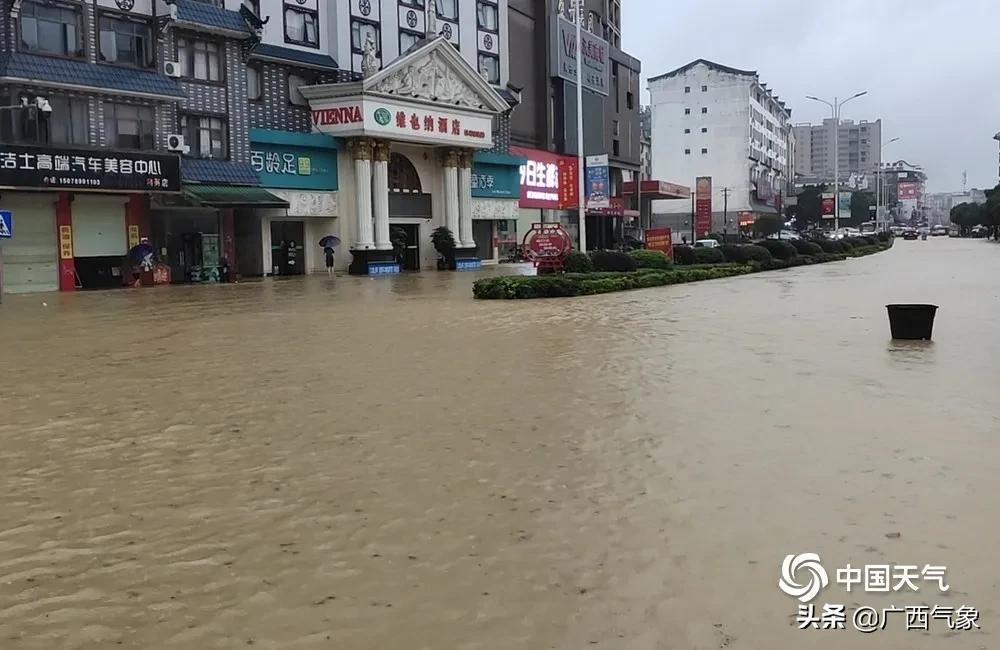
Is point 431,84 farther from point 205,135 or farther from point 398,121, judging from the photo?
point 205,135

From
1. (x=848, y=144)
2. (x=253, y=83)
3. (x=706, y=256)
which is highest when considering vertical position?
(x=848, y=144)

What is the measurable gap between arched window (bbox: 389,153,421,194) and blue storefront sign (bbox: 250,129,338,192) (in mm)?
3853

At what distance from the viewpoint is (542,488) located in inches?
222

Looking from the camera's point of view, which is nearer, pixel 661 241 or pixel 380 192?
pixel 661 241

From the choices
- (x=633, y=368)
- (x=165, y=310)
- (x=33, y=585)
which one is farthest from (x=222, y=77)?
(x=33, y=585)

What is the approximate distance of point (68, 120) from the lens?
27.4 metres

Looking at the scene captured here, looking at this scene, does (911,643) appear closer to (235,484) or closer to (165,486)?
(235,484)

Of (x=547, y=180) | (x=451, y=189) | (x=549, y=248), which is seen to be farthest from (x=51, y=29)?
(x=547, y=180)

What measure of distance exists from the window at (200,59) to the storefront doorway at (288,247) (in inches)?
267

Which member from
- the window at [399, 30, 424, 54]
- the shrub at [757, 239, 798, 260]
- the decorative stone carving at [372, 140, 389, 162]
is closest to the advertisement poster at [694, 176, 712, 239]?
the shrub at [757, 239, 798, 260]

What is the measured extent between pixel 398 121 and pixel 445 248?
6447mm

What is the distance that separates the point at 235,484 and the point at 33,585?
1.68 metres

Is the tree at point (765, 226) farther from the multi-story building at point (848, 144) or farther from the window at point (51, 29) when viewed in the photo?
the multi-story building at point (848, 144)

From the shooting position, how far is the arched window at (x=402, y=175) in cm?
4169
